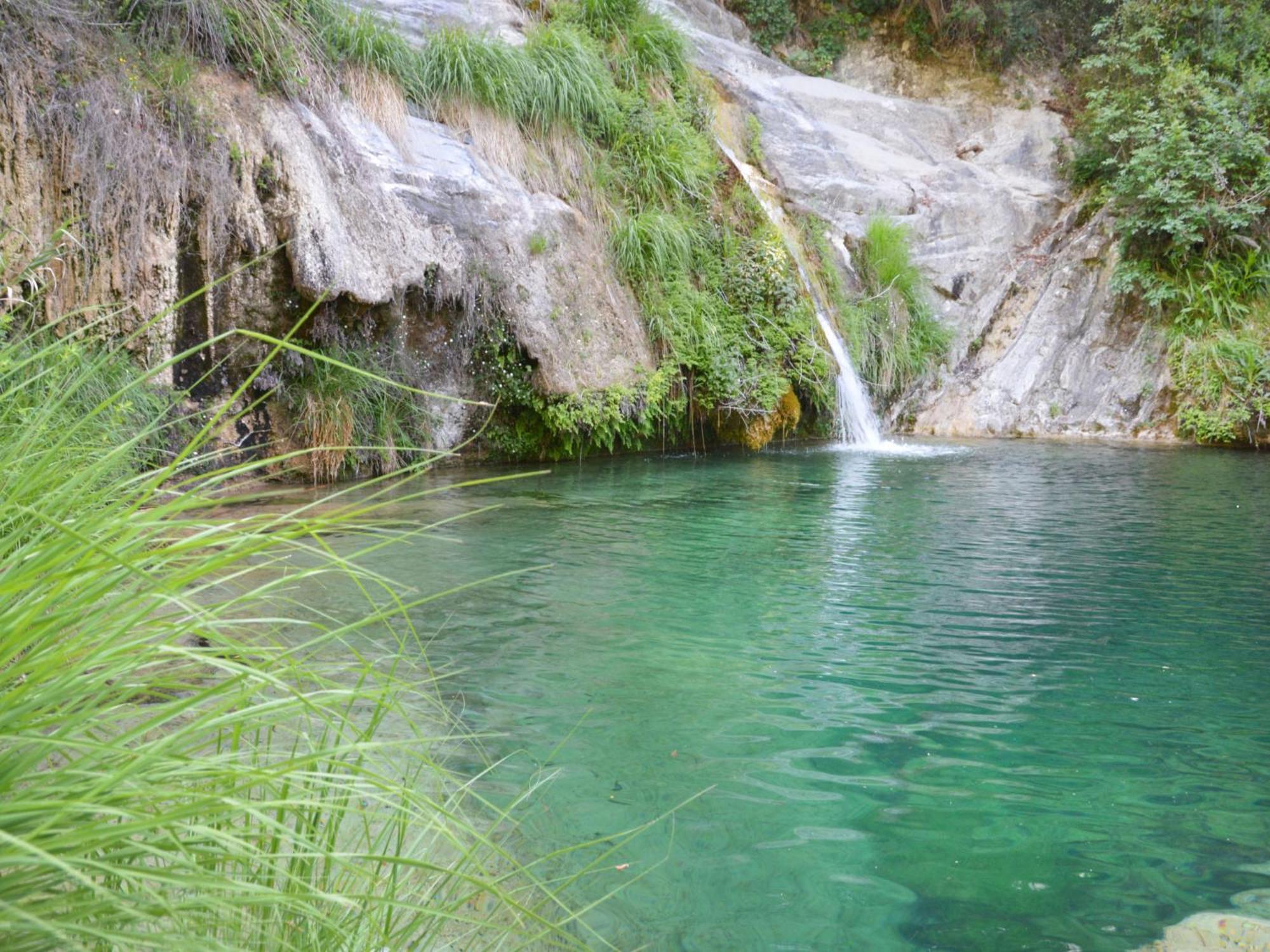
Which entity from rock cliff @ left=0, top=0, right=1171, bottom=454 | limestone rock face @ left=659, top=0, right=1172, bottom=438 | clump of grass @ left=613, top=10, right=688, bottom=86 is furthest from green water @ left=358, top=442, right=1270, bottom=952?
clump of grass @ left=613, top=10, right=688, bottom=86

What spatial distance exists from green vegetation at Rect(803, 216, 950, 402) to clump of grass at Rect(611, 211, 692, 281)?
2509 millimetres

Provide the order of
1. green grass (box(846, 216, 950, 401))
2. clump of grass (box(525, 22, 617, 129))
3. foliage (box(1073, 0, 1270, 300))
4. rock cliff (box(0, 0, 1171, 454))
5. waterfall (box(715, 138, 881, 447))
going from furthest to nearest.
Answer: green grass (box(846, 216, 950, 401)) < foliage (box(1073, 0, 1270, 300)) < waterfall (box(715, 138, 881, 447)) < clump of grass (box(525, 22, 617, 129)) < rock cliff (box(0, 0, 1171, 454))

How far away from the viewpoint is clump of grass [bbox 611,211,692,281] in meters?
9.42

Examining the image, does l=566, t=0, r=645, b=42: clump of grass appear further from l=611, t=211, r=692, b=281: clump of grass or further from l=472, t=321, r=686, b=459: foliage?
l=472, t=321, r=686, b=459: foliage

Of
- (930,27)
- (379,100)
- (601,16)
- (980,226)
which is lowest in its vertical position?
(980,226)

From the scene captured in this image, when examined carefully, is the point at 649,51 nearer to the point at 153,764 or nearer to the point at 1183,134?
the point at 1183,134

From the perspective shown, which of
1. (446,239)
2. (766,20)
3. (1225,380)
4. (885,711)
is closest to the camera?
(885,711)

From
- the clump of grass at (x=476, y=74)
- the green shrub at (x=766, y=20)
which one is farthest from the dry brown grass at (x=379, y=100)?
the green shrub at (x=766, y=20)

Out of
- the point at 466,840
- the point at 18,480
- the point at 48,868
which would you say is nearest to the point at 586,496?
the point at 466,840

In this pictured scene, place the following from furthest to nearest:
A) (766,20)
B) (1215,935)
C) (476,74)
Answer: (766,20) < (476,74) < (1215,935)

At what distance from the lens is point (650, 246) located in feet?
31.2

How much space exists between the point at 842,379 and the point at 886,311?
187cm

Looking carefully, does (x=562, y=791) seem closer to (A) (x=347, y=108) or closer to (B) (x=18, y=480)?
(B) (x=18, y=480)

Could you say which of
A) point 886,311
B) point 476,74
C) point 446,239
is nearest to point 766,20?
point 886,311
